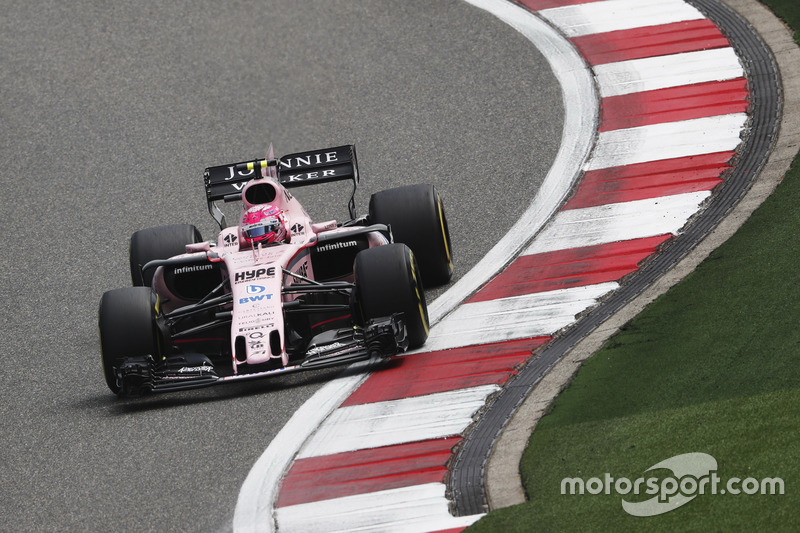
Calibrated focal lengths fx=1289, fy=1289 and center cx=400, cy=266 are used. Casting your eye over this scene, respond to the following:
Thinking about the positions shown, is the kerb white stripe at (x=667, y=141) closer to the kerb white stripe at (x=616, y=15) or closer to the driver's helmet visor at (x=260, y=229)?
the kerb white stripe at (x=616, y=15)

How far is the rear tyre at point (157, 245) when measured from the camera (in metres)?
12.3

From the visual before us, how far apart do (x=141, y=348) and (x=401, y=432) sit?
2.47 meters

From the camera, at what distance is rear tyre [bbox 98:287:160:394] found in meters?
10.6

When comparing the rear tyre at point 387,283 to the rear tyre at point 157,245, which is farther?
the rear tyre at point 157,245

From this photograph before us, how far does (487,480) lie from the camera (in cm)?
828

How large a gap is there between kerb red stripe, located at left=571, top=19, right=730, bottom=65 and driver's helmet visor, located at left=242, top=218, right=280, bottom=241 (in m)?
6.47

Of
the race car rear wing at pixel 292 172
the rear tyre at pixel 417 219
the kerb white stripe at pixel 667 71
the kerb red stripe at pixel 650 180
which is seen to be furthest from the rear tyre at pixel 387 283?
the kerb white stripe at pixel 667 71

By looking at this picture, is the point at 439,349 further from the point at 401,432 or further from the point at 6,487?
the point at 6,487

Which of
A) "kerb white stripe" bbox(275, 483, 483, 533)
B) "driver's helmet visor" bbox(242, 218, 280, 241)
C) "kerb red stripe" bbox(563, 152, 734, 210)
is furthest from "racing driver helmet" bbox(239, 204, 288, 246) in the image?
"kerb red stripe" bbox(563, 152, 734, 210)

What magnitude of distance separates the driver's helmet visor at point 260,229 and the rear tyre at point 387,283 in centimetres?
105

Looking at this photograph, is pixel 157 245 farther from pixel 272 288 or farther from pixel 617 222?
pixel 617 222

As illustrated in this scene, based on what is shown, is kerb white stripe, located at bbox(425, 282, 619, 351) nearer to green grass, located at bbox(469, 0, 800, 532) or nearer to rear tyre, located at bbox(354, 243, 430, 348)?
rear tyre, located at bbox(354, 243, 430, 348)

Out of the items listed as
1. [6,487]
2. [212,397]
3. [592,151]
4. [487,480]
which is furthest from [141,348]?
[592,151]

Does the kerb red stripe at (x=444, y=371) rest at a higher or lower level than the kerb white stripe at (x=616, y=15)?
lower
